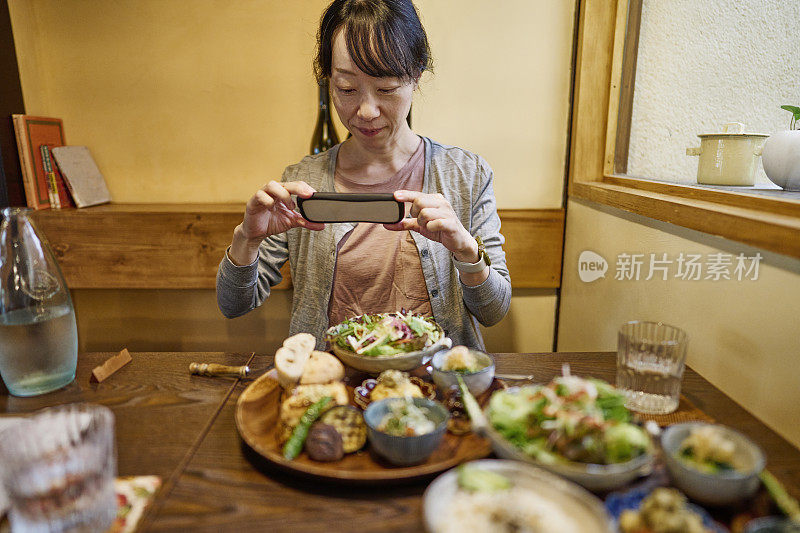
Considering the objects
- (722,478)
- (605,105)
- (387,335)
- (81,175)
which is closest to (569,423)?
(722,478)

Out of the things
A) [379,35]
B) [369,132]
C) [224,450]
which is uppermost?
[379,35]

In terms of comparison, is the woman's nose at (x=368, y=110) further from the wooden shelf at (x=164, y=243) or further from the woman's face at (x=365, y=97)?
the wooden shelf at (x=164, y=243)

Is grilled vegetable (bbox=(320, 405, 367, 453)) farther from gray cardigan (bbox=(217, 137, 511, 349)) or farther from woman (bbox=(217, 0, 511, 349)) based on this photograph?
gray cardigan (bbox=(217, 137, 511, 349))

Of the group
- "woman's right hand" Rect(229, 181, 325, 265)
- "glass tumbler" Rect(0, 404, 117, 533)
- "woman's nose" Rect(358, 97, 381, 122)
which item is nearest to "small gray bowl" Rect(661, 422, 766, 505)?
"glass tumbler" Rect(0, 404, 117, 533)

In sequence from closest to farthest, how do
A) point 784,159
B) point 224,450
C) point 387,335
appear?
1. point 224,450
2. point 387,335
3. point 784,159

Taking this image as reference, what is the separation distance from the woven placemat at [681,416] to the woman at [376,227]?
0.58 m

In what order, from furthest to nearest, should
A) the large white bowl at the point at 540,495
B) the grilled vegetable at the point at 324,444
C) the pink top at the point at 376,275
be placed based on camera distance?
1. the pink top at the point at 376,275
2. the grilled vegetable at the point at 324,444
3. the large white bowl at the point at 540,495

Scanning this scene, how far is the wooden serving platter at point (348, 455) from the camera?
0.76 meters

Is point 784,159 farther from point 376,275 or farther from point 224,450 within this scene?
point 224,450

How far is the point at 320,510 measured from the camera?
0.72 m

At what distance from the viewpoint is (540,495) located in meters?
0.66

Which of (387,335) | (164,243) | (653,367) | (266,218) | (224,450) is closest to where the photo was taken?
(224,450)

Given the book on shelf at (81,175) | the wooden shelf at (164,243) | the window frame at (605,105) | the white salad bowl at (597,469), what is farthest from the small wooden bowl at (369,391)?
the book on shelf at (81,175)

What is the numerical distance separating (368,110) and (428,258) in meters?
0.50
